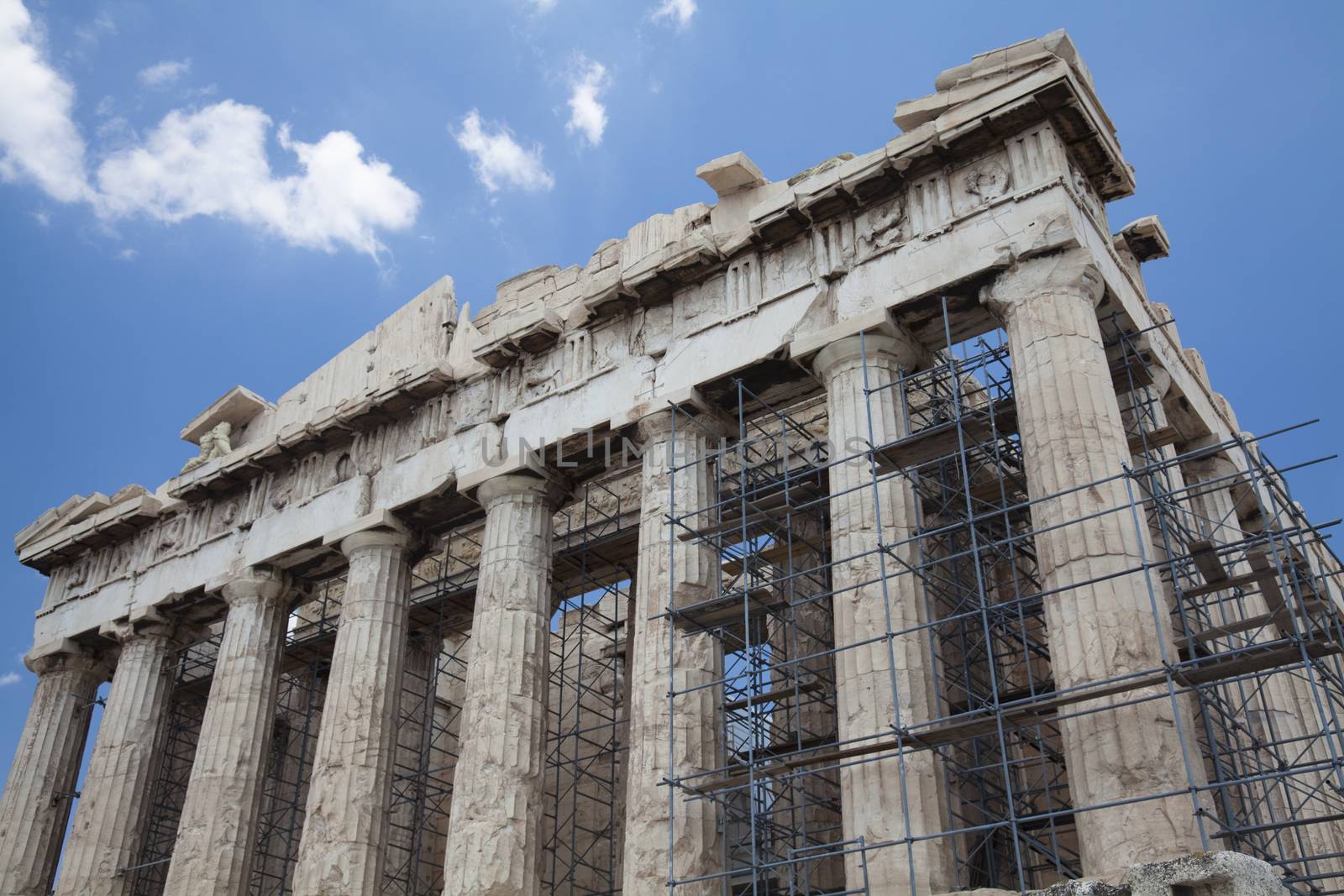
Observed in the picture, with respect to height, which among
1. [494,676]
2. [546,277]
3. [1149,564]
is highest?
[546,277]

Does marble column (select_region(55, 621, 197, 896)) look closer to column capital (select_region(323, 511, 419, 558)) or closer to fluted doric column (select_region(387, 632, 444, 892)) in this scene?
fluted doric column (select_region(387, 632, 444, 892))

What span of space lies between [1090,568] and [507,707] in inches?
298

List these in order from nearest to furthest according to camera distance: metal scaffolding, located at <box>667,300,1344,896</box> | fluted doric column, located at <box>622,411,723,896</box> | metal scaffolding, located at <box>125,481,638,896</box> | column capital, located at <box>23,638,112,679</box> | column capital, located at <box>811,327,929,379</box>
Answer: metal scaffolding, located at <box>667,300,1344,896</box>
fluted doric column, located at <box>622,411,723,896</box>
column capital, located at <box>811,327,929,379</box>
metal scaffolding, located at <box>125,481,638,896</box>
column capital, located at <box>23,638,112,679</box>

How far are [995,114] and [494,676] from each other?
9071 millimetres

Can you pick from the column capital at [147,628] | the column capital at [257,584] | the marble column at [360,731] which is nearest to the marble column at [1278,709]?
the marble column at [360,731]

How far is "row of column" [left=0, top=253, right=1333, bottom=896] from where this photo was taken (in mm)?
12414

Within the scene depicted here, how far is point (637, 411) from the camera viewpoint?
57.8 ft

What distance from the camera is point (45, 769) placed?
75.6 feet

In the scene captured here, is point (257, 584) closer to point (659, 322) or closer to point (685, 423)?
point (659, 322)

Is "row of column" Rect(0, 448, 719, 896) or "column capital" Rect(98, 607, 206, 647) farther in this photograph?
"column capital" Rect(98, 607, 206, 647)

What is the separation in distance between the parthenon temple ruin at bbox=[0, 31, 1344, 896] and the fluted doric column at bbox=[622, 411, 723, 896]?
0.05 metres

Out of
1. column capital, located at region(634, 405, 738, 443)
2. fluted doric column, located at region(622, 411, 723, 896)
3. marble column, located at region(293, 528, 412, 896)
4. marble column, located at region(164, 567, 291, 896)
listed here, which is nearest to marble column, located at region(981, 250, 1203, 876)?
column capital, located at region(634, 405, 738, 443)

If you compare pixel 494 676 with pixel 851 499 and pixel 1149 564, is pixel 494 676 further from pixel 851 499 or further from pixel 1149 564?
pixel 1149 564

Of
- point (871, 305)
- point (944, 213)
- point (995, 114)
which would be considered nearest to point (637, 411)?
point (871, 305)
